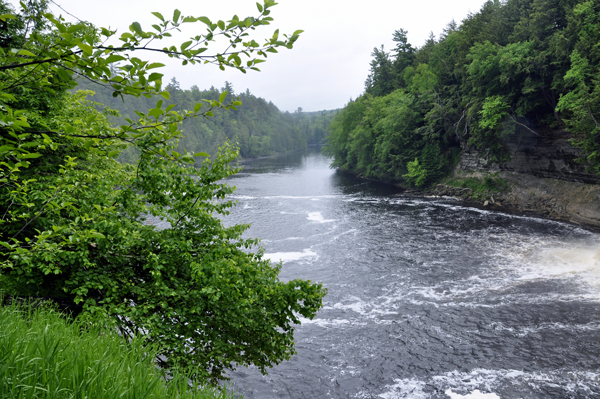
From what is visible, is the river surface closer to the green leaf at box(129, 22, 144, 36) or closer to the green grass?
the green grass

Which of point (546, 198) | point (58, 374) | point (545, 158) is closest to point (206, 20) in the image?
point (58, 374)

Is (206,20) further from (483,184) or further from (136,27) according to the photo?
(483,184)

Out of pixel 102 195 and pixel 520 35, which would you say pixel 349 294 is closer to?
pixel 102 195

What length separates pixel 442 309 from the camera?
17.8 meters

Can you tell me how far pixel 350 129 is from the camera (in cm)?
7262

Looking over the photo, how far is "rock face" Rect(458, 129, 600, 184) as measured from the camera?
32250 mm

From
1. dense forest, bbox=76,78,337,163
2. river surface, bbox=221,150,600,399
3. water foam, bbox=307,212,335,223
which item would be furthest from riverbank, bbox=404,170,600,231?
dense forest, bbox=76,78,337,163

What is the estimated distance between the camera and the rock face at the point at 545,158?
32250 millimetres

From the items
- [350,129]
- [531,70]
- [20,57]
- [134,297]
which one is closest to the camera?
[20,57]

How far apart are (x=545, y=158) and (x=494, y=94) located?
838 cm

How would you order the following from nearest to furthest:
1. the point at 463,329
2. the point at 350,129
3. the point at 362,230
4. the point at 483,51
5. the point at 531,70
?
the point at 463,329
the point at 362,230
the point at 531,70
the point at 483,51
the point at 350,129

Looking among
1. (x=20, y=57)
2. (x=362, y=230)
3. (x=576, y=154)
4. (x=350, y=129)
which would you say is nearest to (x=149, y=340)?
(x=20, y=57)

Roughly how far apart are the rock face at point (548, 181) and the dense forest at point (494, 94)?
1106 mm

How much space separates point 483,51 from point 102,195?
4144 centimetres
